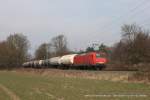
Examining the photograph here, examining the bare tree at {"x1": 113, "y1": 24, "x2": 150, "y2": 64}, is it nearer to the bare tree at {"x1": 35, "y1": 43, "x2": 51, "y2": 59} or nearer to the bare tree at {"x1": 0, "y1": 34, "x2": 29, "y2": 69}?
the bare tree at {"x1": 0, "y1": 34, "x2": 29, "y2": 69}

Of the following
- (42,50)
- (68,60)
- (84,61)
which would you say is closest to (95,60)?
(84,61)

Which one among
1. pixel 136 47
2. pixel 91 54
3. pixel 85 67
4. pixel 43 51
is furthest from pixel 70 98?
pixel 43 51

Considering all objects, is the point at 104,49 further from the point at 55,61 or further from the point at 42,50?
the point at 42,50

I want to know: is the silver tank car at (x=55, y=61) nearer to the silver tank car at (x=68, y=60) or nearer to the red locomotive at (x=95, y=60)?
the silver tank car at (x=68, y=60)

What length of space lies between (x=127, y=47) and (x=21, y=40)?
6981 cm

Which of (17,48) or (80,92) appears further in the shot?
(17,48)

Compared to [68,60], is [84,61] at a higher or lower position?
lower

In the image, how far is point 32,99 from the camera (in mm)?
18859

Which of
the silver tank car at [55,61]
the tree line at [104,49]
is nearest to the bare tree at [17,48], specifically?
the tree line at [104,49]

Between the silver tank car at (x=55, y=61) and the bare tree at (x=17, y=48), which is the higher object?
the bare tree at (x=17, y=48)

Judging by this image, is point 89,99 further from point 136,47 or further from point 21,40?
point 21,40

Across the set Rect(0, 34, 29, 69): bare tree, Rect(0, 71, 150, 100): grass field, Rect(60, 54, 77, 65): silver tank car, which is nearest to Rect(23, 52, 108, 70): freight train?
Rect(60, 54, 77, 65): silver tank car

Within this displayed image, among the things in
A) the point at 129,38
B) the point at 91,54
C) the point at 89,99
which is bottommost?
the point at 89,99

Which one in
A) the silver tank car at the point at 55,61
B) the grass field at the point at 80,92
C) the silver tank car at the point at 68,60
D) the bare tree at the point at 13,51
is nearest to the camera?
the grass field at the point at 80,92
